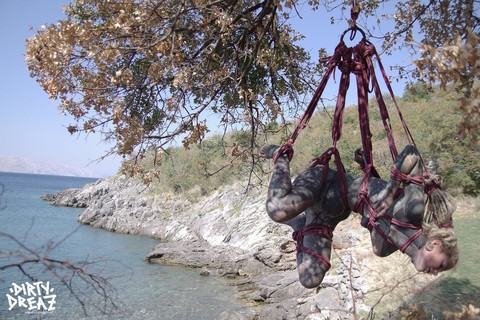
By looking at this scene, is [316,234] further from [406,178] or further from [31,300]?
[31,300]

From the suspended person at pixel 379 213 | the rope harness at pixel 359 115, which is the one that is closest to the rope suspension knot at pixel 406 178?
the suspended person at pixel 379 213

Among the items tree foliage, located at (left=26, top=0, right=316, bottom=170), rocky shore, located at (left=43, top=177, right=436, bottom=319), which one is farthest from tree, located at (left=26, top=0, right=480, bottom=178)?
rocky shore, located at (left=43, top=177, right=436, bottom=319)

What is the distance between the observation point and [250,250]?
566 inches

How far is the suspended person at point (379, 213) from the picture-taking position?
210 centimetres

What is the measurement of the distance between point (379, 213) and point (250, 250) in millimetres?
12520

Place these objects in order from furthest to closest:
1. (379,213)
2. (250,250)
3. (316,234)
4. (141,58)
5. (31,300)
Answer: (250,250)
(31,300)
(141,58)
(316,234)
(379,213)

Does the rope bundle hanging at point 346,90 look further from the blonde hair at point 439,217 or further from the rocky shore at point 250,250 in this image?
the rocky shore at point 250,250

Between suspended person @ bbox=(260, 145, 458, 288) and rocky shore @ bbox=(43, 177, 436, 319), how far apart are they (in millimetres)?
678

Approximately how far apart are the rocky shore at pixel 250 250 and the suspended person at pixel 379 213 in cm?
68

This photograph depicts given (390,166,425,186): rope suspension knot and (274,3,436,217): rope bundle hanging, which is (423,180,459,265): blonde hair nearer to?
(390,166,425,186): rope suspension knot

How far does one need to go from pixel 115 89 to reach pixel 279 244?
34.9 feet

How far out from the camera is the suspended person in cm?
210

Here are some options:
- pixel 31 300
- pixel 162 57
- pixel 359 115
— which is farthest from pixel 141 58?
pixel 31 300

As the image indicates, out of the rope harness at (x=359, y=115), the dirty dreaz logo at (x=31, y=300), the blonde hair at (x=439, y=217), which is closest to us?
the blonde hair at (x=439, y=217)
